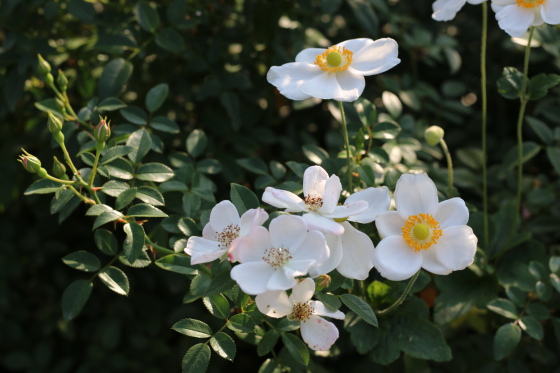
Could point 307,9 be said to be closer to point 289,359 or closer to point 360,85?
point 360,85

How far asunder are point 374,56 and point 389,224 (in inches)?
12.0

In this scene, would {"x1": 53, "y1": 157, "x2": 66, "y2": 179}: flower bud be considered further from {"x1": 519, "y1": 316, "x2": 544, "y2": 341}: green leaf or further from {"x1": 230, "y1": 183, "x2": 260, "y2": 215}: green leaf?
{"x1": 519, "y1": 316, "x2": 544, "y2": 341}: green leaf

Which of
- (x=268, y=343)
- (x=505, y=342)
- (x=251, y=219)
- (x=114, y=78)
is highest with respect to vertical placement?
(x=251, y=219)

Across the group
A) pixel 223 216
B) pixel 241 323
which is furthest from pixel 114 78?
pixel 241 323

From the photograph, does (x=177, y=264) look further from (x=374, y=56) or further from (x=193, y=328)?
Result: (x=374, y=56)

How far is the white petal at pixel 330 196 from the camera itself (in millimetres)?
879

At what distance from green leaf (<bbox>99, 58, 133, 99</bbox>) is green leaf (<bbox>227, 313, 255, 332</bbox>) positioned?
0.65 m

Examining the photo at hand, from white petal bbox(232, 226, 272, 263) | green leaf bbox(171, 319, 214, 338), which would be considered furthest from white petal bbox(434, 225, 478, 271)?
green leaf bbox(171, 319, 214, 338)

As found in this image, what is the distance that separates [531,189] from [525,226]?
147 millimetres

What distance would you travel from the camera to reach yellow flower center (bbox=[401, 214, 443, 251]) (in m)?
0.88

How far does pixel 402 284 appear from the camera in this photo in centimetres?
115

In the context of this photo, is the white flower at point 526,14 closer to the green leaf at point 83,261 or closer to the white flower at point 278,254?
the white flower at point 278,254

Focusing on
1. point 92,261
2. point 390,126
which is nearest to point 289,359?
point 92,261

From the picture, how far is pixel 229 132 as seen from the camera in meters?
1.59
